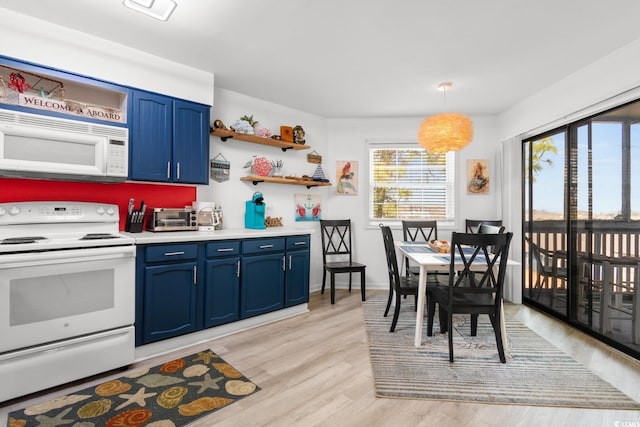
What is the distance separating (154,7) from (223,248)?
1879 millimetres

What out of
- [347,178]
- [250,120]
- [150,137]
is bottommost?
[347,178]

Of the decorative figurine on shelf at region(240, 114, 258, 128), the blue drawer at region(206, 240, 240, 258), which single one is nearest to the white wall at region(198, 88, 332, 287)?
the decorative figurine on shelf at region(240, 114, 258, 128)

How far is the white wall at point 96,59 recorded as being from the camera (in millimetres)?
2170

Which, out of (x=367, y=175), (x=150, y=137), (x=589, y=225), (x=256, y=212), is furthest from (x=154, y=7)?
(x=589, y=225)

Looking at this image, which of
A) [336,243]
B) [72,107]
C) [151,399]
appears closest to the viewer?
[151,399]

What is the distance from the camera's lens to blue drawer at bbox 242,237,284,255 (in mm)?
2994

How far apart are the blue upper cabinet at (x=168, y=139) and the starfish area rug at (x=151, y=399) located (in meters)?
1.59

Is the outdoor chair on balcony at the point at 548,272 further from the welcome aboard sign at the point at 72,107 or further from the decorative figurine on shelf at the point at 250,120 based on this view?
the welcome aboard sign at the point at 72,107

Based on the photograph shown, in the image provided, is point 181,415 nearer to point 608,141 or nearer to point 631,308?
point 631,308

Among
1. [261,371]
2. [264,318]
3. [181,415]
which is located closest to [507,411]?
[261,371]

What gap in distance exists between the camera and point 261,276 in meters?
3.12

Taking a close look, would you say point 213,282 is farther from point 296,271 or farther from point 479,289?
point 479,289

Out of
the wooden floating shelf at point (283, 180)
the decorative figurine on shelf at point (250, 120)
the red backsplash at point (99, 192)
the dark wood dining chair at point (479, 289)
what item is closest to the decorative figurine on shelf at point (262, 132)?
the decorative figurine on shelf at point (250, 120)

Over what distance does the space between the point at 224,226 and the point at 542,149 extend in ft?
13.0
